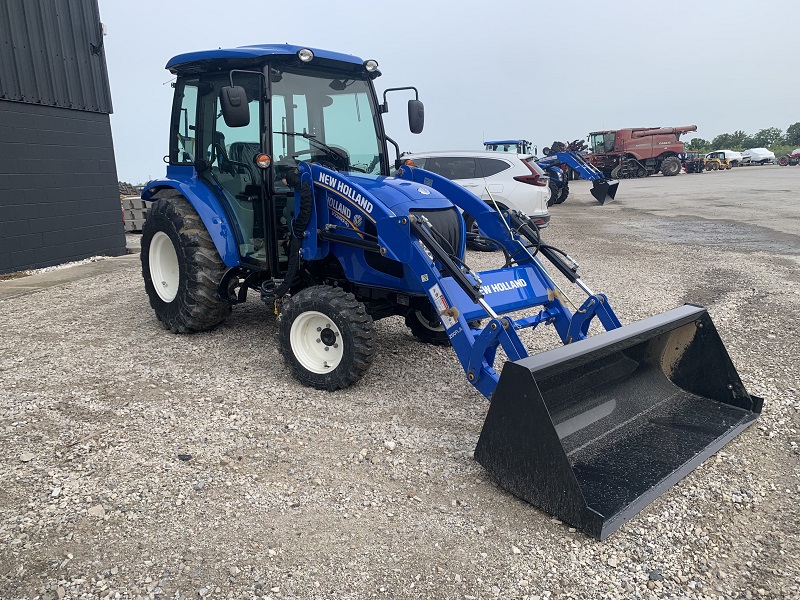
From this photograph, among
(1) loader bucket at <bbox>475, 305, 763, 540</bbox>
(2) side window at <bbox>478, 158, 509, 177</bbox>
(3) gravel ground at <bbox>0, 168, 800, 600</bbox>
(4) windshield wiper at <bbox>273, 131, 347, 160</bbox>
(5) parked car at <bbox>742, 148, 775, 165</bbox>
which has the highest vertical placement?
(4) windshield wiper at <bbox>273, 131, 347, 160</bbox>

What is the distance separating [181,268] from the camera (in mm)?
5484

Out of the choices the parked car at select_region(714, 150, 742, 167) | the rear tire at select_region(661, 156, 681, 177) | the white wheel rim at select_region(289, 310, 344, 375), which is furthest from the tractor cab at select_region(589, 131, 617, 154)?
the white wheel rim at select_region(289, 310, 344, 375)

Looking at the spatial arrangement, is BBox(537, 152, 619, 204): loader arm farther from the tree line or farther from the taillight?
the tree line

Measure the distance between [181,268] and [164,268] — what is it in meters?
0.68

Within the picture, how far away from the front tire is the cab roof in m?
1.82

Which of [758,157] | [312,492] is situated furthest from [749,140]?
[312,492]

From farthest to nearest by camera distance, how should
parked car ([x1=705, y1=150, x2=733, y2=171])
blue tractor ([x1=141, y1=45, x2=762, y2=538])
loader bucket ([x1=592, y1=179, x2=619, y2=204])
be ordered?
parked car ([x1=705, y1=150, x2=733, y2=171]), loader bucket ([x1=592, y1=179, x2=619, y2=204]), blue tractor ([x1=141, y1=45, x2=762, y2=538])

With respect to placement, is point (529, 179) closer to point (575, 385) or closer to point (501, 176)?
point (501, 176)

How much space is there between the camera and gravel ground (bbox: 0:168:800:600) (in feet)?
8.49

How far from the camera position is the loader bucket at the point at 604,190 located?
19.9 meters

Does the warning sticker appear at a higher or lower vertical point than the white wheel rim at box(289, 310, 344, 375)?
higher

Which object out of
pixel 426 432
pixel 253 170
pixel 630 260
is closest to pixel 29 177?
pixel 253 170

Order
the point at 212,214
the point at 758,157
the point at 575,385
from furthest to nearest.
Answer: the point at 758,157 → the point at 212,214 → the point at 575,385

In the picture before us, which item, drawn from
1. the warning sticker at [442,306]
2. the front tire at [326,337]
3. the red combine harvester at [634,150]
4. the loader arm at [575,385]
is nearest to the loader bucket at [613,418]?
the loader arm at [575,385]
